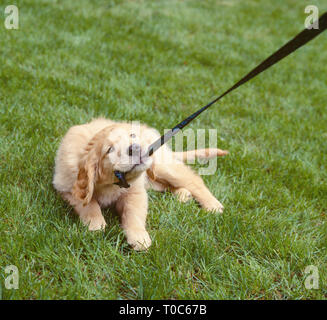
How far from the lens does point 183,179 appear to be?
2.43m

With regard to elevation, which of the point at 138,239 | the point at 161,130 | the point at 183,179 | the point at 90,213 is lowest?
the point at 138,239

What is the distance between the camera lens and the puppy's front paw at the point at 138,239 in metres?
1.78

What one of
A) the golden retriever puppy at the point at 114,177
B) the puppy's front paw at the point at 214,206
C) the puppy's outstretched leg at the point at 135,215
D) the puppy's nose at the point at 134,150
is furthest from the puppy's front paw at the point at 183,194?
the puppy's nose at the point at 134,150

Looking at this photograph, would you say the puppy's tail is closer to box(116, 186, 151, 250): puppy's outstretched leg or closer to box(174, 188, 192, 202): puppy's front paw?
box(174, 188, 192, 202): puppy's front paw

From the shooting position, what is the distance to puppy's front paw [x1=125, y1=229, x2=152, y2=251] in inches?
70.2

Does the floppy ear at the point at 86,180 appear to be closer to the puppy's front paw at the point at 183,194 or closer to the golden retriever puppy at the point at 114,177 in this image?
the golden retriever puppy at the point at 114,177

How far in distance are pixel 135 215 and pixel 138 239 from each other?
18 cm

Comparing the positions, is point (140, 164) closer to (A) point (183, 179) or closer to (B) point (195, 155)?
(A) point (183, 179)

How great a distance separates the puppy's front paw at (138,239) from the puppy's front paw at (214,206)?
19.7 inches

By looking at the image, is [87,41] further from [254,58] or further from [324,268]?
[324,268]

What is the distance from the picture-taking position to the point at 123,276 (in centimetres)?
164

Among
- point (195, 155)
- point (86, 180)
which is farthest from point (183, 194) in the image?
point (86, 180)
